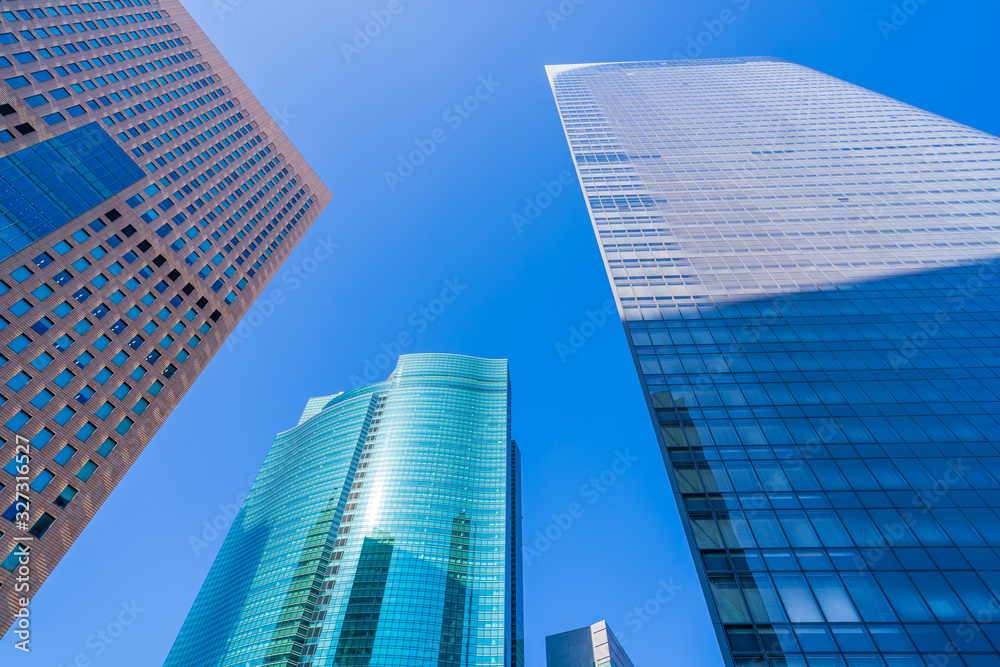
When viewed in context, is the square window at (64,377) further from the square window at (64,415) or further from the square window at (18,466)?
the square window at (18,466)

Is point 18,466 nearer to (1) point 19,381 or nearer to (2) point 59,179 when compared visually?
(1) point 19,381

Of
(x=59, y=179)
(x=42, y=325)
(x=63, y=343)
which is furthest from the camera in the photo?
(x=59, y=179)

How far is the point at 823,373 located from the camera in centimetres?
3281

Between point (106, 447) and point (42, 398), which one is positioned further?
point (106, 447)

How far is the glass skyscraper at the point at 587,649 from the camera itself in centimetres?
13200

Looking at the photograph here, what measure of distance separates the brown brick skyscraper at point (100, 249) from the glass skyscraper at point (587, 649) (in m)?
131

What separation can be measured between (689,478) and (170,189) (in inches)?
2500

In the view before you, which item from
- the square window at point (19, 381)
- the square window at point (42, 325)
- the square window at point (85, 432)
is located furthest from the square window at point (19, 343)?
the square window at point (85, 432)

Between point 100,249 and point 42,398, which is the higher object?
point 100,249

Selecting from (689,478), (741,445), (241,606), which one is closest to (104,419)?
(689,478)

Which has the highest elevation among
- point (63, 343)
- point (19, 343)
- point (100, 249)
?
point (100, 249)

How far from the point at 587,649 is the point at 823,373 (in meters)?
137

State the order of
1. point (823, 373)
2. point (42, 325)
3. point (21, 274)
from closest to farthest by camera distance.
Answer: point (823, 373)
point (21, 274)
point (42, 325)

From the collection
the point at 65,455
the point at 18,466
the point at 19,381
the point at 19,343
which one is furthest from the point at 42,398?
the point at 18,466
